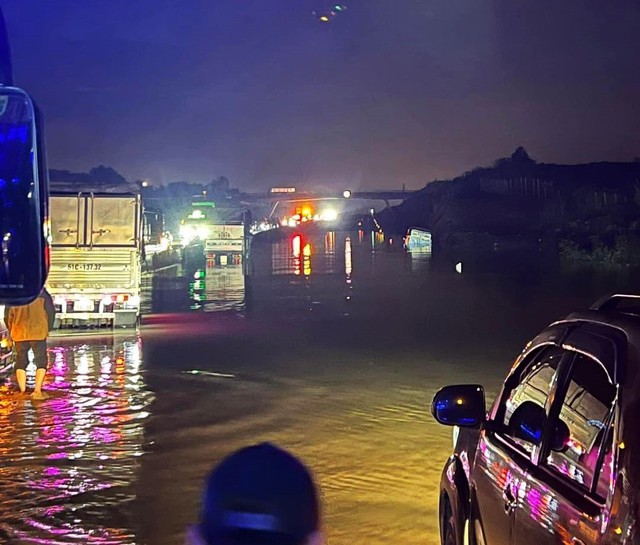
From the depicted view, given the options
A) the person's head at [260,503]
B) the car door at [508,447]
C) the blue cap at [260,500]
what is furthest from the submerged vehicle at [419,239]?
the car door at [508,447]

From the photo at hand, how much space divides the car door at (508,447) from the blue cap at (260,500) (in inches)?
66.7

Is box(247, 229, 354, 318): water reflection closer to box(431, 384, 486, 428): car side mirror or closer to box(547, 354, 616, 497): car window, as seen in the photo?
box(431, 384, 486, 428): car side mirror

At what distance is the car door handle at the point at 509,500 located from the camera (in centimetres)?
422

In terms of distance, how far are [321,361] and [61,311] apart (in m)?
8.50

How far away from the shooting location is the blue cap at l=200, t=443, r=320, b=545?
21.4ft

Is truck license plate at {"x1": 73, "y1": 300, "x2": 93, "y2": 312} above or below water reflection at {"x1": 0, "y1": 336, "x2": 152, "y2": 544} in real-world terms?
above

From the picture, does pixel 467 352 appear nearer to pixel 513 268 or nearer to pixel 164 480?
pixel 164 480

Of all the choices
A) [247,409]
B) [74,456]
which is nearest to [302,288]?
[247,409]

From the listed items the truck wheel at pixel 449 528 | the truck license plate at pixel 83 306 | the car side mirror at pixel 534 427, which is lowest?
the truck wheel at pixel 449 528

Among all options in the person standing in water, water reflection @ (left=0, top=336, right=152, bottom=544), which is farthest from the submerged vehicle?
the person standing in water

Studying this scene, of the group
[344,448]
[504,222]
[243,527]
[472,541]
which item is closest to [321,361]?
[344,448]

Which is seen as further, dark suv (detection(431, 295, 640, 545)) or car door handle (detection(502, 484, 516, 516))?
car door handle (detection(502, 484, 516, 516))

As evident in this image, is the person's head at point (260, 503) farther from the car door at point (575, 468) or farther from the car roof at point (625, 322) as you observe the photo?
the car roof at point (625, 322)

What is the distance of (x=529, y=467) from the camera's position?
4277mm
